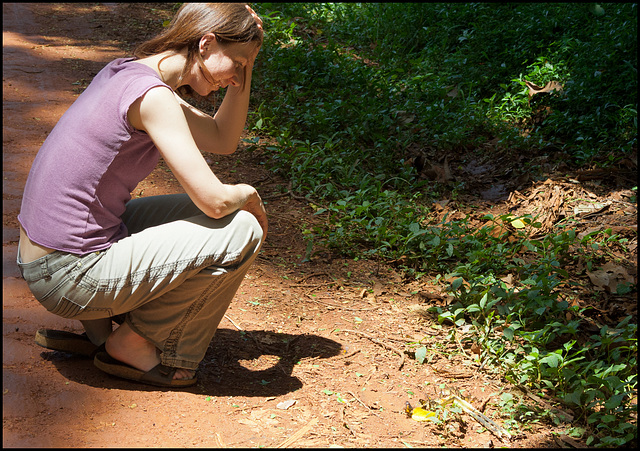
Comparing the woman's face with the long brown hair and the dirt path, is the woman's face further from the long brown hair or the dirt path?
the dirt path

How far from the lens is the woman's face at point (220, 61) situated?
2166mm

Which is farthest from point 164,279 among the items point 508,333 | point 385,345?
point 508,333

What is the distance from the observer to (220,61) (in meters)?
2.19

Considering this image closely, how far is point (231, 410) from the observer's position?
221 centimetres

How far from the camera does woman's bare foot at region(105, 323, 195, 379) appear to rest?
2.24 metres

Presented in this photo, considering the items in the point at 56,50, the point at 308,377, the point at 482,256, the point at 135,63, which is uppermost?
the point at 135,63

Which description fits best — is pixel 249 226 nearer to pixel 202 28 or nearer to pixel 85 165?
pixel 85 165

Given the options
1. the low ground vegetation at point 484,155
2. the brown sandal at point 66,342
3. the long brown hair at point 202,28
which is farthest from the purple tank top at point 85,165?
the low ground vegetation at point 484,155

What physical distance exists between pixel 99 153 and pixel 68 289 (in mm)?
487

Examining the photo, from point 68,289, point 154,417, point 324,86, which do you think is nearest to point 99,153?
point 68,289

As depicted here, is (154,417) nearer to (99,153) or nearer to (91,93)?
(99,153)

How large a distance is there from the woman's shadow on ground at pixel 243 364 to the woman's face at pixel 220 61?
114 cm

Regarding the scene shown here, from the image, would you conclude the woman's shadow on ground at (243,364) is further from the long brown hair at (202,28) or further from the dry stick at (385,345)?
the long brown hair at (202,28)

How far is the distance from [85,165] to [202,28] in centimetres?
64
